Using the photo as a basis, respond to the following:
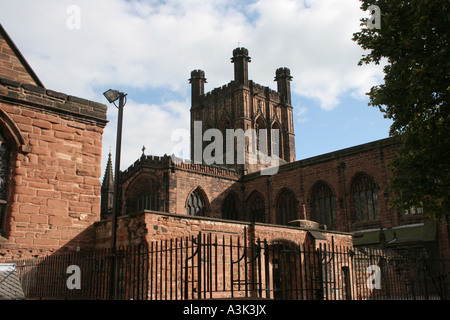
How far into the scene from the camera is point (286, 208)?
33062mm

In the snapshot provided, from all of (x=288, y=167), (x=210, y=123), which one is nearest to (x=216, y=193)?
(x=288, y=167)

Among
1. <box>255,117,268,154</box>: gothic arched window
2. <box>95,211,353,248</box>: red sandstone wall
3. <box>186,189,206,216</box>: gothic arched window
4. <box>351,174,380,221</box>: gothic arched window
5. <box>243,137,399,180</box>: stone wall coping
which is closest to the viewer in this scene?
<box>95,211,353,248</box>: red sandstone wall

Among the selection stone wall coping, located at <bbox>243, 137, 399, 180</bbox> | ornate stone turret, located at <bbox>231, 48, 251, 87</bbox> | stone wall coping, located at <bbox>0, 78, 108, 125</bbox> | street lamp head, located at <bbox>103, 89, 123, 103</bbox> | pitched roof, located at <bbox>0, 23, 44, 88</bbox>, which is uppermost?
ornate stone turret, located at <bbox>231, 48, 251, 87</bbox>

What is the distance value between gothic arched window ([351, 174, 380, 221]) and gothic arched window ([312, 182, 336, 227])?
169 cm

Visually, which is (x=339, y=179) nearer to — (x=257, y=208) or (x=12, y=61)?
(x=257, y=208)

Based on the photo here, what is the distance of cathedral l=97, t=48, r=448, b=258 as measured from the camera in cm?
2645

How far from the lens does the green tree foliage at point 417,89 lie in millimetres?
11375

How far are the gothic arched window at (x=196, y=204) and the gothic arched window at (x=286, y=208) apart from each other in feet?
18.7

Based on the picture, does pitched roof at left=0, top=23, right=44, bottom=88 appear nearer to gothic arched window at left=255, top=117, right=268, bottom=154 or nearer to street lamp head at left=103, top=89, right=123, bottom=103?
street lamp head at left=103, top=89, right=123, bottom=103

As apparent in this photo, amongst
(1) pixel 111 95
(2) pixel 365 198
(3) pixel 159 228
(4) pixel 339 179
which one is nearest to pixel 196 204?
(4) pixel 339 179

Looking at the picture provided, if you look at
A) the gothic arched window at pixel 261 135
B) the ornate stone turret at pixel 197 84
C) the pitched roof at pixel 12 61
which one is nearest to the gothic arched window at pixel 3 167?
the pitched roof at pixel 12 61

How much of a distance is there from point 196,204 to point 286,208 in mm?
6673

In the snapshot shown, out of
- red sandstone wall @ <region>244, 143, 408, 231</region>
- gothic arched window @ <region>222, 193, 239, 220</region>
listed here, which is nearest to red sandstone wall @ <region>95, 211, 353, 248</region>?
red sandstone wall @ <region>244, 143, 408, 231</region>

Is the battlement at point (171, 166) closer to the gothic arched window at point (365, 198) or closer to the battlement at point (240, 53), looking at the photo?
the gothic arched window at point (365, 198)
